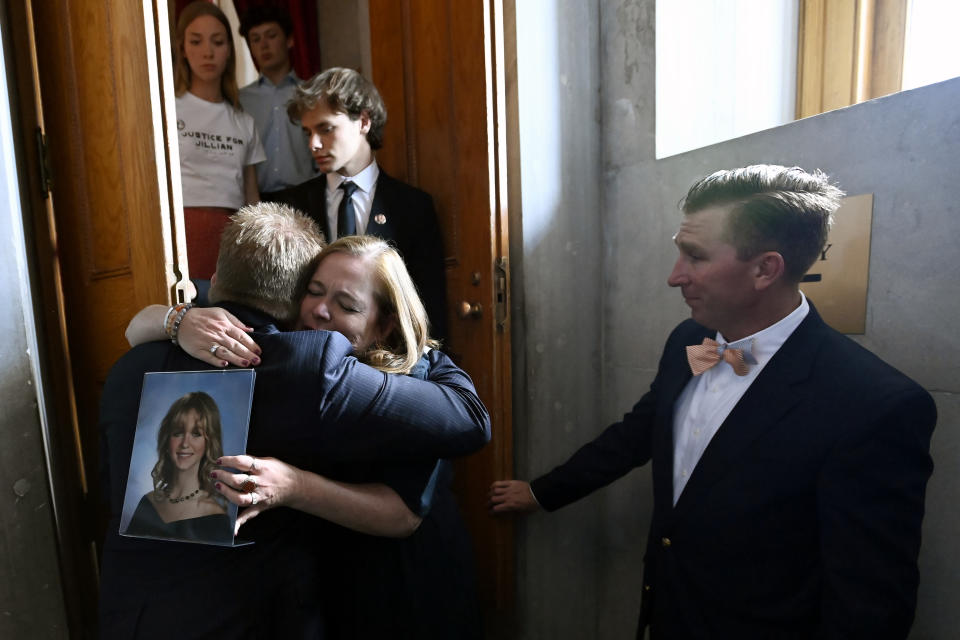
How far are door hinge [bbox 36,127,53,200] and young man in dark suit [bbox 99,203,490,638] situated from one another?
88cm

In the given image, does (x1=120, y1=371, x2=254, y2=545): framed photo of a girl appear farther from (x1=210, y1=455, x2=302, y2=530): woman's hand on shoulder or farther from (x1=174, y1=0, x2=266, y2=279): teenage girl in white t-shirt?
(x1=174, y1=0, x2=266, y2=279): teenage girl in white t-shirt

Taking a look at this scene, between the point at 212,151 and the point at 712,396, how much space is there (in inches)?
81.3

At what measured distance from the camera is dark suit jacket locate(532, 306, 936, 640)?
3.36ft

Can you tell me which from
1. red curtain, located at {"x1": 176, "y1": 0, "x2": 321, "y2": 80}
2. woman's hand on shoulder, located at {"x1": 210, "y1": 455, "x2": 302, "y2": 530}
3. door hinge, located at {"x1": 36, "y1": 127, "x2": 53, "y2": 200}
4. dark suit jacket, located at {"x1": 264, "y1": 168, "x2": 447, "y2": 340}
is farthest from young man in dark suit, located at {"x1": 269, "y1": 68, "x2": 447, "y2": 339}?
red curtain, located at {"x1": 176, "y1": 0, "x2": 321, "y2": 80}

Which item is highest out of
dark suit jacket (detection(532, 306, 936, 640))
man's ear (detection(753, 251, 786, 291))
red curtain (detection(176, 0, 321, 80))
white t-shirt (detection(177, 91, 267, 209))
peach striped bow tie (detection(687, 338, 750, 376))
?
red curtain (detection(176, 0, 321, 80))

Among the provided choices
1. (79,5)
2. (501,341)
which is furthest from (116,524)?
(79,5)

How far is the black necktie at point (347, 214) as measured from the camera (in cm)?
212

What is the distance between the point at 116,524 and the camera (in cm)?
113

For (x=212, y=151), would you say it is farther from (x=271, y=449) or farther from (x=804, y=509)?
(x=804, y=509)

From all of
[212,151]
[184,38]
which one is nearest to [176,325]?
[212,151]

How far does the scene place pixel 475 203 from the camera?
1906mm

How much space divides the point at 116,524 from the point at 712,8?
2.30 meters

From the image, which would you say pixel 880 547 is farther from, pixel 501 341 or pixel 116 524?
pixel 116 524

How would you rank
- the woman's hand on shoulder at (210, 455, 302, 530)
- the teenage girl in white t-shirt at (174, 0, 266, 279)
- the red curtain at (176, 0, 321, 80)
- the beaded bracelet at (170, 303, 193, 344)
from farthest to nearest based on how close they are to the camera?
the red curtain at (176, 0, 321, 80) → the teenage girl in white t-shirt at (174, 0, 266, 279) → the beaded bracelet at (170, 303, 193, 344) → the woman's hand on shoulder at (210, 455, 302, 530)
